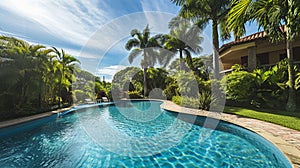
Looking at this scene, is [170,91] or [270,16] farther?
[170,91]

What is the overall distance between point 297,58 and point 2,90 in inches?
858

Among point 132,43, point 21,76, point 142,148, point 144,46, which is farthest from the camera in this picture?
point 132,43

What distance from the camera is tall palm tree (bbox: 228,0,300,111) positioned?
445 centimetres

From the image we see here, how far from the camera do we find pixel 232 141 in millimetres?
5012

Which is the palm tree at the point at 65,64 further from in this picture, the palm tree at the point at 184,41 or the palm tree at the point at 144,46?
the palm tree at the point at 184,41

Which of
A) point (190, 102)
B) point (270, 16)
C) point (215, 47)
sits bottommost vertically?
point (190, 102)

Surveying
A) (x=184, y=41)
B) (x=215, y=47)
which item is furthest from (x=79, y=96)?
(x=215, y=47)

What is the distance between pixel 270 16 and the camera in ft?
18.7

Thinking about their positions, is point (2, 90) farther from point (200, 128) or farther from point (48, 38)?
point (200, 128)

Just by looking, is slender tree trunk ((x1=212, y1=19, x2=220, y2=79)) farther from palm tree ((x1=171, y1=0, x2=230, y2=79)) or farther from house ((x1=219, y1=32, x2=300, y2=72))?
house ((x1=219, y1=32, x2=300, y2=72))

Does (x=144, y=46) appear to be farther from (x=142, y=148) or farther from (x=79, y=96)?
(x=142, y=148)

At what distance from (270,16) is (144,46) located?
1690 cm

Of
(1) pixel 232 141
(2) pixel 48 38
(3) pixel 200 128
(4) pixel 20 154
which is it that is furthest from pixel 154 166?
(2) pixel 48 38

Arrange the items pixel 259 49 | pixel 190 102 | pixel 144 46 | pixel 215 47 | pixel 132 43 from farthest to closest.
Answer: pixel 132 43
pixel 144 46
pixel 259 49
pixel 215 47
pixel 190 102
